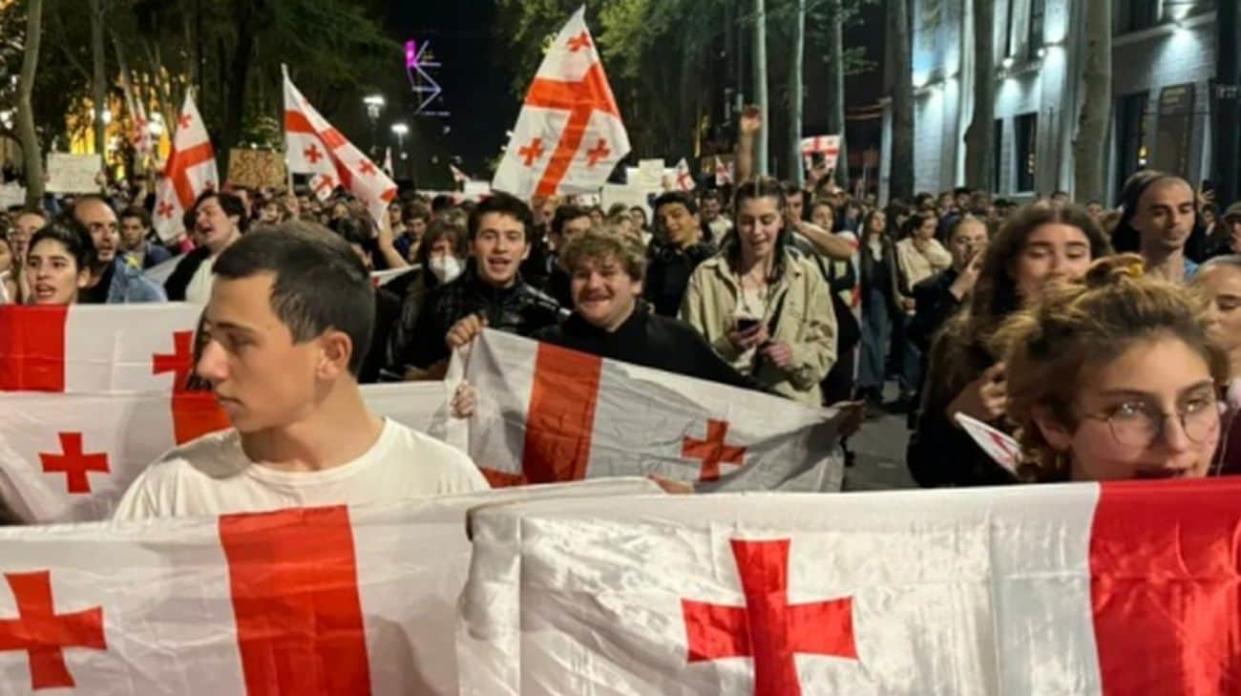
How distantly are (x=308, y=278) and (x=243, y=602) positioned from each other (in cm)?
61

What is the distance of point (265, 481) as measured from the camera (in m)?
2.67

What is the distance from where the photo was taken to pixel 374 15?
5981 cm

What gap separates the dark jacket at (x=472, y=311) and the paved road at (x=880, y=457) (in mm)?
2875

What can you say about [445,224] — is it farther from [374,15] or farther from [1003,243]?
[374,15]

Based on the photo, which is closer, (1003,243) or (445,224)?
(1003,243)

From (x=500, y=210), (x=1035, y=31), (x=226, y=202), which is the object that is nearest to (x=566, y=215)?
(x=226, y=202)

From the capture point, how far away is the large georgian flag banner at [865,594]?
238 cm

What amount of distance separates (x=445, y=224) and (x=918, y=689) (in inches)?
216

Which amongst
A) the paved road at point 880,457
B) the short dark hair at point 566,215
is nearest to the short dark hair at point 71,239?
the short dark hair at point 566,215

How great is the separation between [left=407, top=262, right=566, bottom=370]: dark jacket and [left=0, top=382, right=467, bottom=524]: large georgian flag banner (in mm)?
1087

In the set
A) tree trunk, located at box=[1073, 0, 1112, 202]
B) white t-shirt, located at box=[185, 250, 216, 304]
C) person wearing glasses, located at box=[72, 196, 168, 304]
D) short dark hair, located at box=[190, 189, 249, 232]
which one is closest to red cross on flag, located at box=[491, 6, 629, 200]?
short dark hair, located at box=[190, 189, 249, 232]

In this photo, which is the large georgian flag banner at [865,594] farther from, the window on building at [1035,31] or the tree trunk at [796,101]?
the window on building at [1035,31]

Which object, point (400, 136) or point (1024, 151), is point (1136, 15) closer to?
point (1024, 151)

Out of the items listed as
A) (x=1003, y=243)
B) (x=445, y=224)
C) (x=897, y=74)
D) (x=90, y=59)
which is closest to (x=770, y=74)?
(x=897, y=74)
